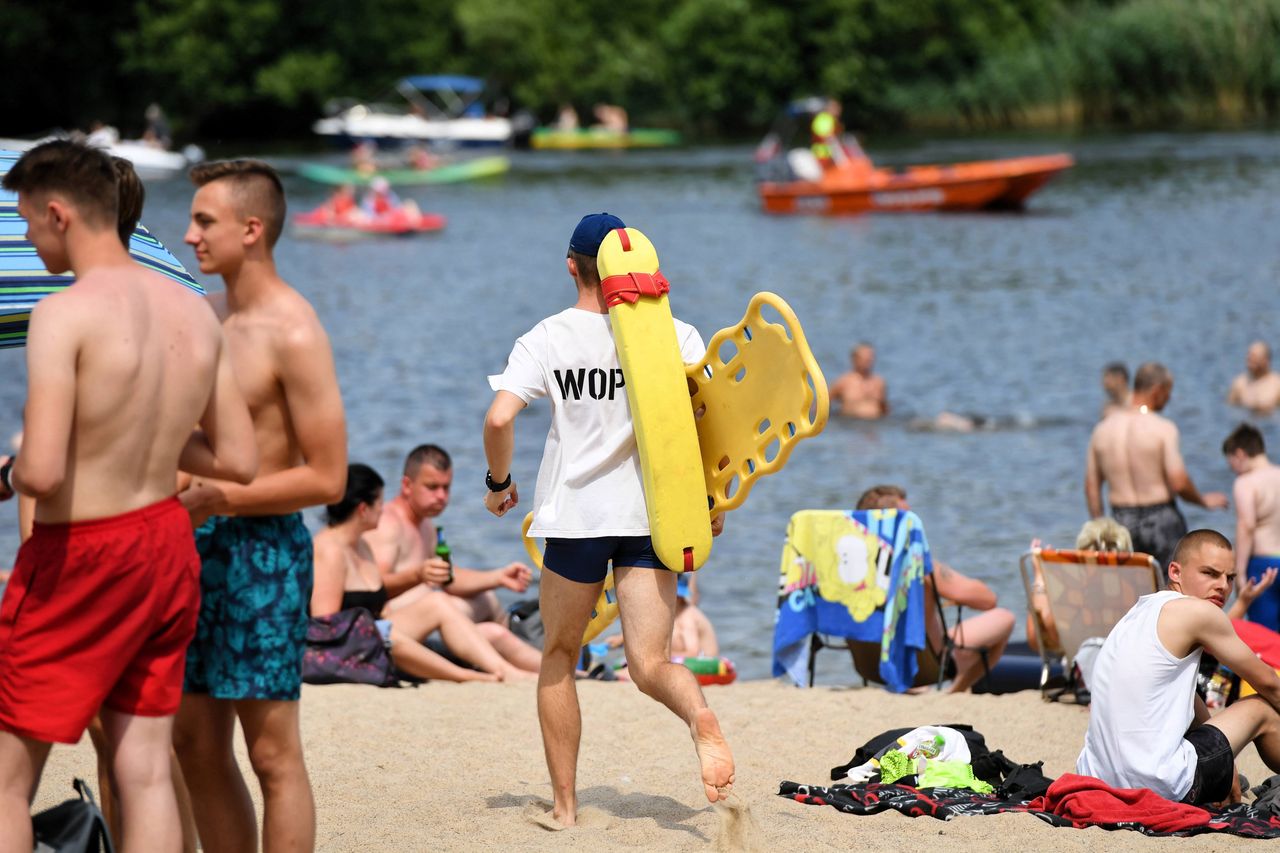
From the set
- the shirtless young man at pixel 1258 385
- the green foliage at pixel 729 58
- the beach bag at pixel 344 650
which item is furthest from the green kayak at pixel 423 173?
the beach bag at pixel 344 650

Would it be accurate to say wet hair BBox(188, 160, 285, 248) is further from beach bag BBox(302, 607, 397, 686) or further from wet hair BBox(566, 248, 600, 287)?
beach bag BBox(302, 607, 397, 686)

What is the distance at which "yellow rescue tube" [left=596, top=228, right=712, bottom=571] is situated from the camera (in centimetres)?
467

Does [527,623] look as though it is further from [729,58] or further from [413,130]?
[729,58]

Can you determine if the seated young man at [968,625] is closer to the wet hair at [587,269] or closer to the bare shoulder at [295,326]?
the wet hair at [587,269]

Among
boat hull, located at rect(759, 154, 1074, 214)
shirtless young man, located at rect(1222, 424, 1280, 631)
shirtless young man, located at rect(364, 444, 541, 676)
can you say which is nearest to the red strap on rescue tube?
shirtless young man, located at rect(364, 444, 541, 676)

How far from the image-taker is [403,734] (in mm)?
6438

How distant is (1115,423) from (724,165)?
38652 millimetres

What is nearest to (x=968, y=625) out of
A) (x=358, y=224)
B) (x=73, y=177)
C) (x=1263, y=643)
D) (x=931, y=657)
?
(x=931, y=657)

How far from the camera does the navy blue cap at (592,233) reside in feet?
15.7

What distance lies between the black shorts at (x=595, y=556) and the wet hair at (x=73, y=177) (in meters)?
1.78

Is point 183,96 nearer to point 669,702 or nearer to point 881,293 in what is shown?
point 881,293

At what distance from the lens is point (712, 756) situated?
455 cm

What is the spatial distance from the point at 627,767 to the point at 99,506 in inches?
122

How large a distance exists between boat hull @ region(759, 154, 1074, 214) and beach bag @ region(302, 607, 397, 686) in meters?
25.9
